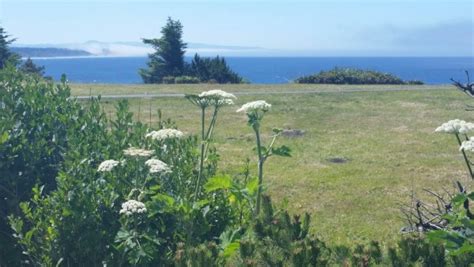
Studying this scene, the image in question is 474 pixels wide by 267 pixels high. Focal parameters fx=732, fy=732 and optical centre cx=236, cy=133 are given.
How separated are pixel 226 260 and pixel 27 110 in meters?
2.50

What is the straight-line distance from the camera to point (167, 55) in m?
41.7

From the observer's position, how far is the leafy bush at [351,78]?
1137 inches

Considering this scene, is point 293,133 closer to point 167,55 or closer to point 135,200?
point 135,200

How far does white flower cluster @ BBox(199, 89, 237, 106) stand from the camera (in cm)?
457

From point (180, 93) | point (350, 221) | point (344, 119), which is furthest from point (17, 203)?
point (180, 93)

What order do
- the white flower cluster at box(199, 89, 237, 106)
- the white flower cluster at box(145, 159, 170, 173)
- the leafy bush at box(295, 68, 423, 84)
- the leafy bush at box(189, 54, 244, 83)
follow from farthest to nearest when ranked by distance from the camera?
the leafy bush at box(189, 54, 244, 83) < the leafy bush at box(295, 68, 423, 84) < the white flower cluster at box(199, 89, 237, 106) < the white flower cluster at box(145, 159, 170, 173)

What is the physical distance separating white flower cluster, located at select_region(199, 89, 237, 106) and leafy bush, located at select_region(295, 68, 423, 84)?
24455 millimetres

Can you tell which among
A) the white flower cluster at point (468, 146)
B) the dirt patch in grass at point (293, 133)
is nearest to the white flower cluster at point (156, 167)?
the white flower cluster at point (468, 146)

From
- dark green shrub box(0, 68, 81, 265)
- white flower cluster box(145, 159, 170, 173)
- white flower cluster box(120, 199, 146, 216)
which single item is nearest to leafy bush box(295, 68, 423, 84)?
dark green shrub box(0, 68, 81, 265)

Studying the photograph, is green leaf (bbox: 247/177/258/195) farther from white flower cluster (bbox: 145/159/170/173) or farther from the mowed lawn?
white flower cluster (bbox: 145/159/170/173)

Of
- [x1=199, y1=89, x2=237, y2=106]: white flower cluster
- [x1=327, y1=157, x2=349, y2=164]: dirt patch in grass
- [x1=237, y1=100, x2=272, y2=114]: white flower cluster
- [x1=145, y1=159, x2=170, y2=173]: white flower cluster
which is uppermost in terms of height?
[x1=199, y1=89, x2=237, y2=106]: white flower cluster

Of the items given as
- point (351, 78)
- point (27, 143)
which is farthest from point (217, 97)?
point (351, 78)

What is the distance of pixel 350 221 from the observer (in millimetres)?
7621

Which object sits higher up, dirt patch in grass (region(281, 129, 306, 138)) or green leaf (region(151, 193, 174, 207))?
green leaf (region(151, 193, 174, 207))
